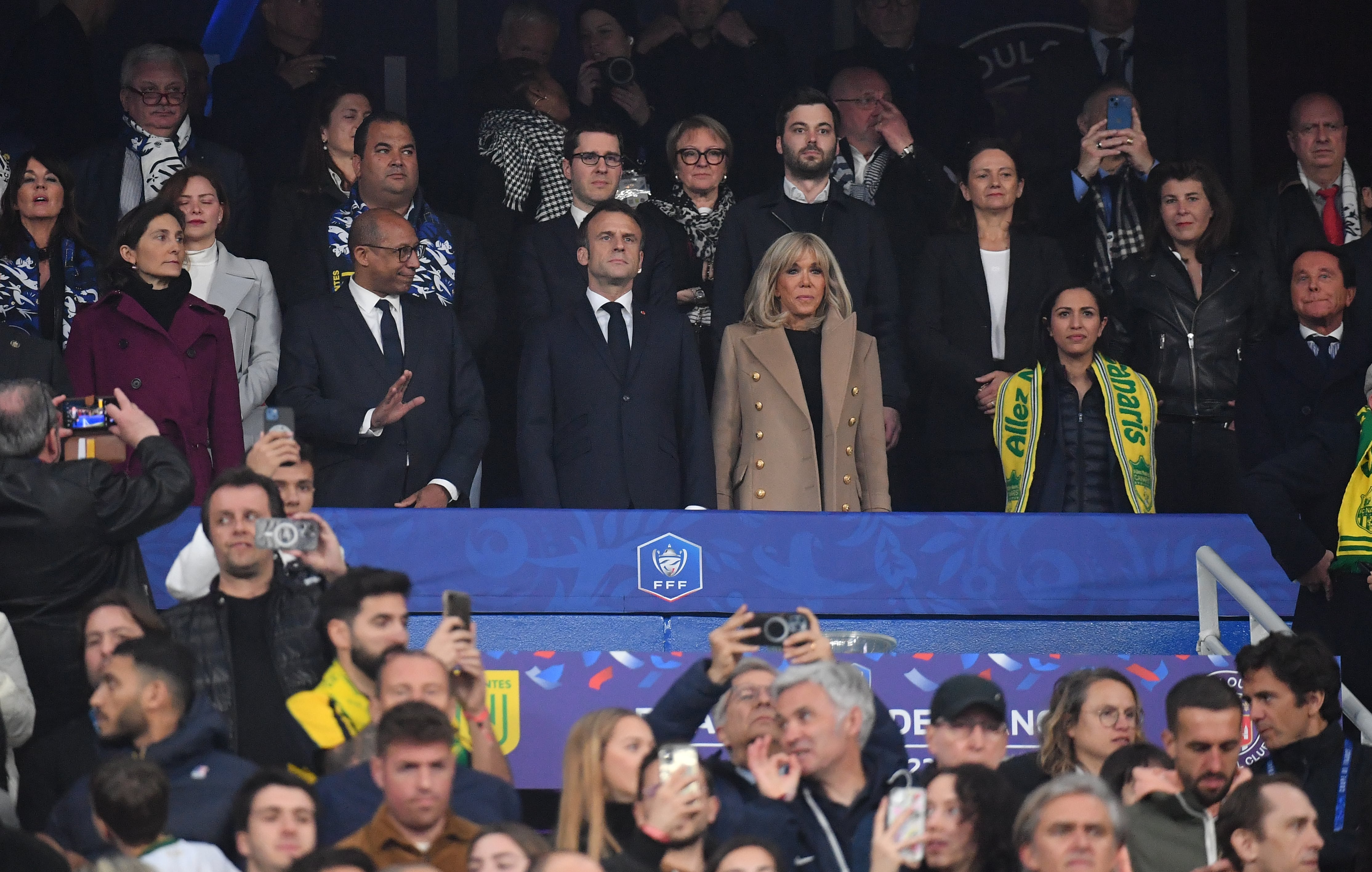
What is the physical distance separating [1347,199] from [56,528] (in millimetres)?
5677

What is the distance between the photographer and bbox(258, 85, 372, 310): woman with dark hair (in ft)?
29.0

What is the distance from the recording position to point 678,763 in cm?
516

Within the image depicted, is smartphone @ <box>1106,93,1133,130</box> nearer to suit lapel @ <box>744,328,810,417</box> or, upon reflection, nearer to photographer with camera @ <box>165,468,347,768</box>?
suit lapel @ <box>744,328,810,417</box>

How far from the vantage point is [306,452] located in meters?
7.02

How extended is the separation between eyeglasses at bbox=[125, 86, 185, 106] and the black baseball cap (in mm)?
4401

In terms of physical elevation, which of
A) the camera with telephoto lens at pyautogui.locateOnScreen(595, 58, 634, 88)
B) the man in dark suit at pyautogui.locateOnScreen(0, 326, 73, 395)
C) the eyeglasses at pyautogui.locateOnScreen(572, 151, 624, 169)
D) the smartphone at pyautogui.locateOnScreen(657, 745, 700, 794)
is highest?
the camera with telephoto lens at pyautogui.locateOnScreen(595, 58, 634, 88)

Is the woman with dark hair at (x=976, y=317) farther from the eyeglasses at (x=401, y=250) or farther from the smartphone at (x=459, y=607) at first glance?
the smartphone at (x=459, y=607)

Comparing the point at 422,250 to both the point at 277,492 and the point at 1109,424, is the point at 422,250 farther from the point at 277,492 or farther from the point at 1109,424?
the point at 1109,424

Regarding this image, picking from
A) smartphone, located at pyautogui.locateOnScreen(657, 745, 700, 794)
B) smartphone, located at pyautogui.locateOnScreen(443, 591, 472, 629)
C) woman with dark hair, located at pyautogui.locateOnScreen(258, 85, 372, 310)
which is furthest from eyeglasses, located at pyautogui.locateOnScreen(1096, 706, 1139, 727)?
woman with dark hair, located at pyautogui.locateOnScreen(258, 85, 372, 310)

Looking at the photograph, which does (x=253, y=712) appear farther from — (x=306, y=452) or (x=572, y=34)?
(x=572, y=34)

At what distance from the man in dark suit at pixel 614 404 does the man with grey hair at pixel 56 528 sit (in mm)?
1862

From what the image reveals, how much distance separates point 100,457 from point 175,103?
2468 mm

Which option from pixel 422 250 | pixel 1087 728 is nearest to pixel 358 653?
pixel 1087 728

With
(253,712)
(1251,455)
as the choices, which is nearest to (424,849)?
(253,712)
